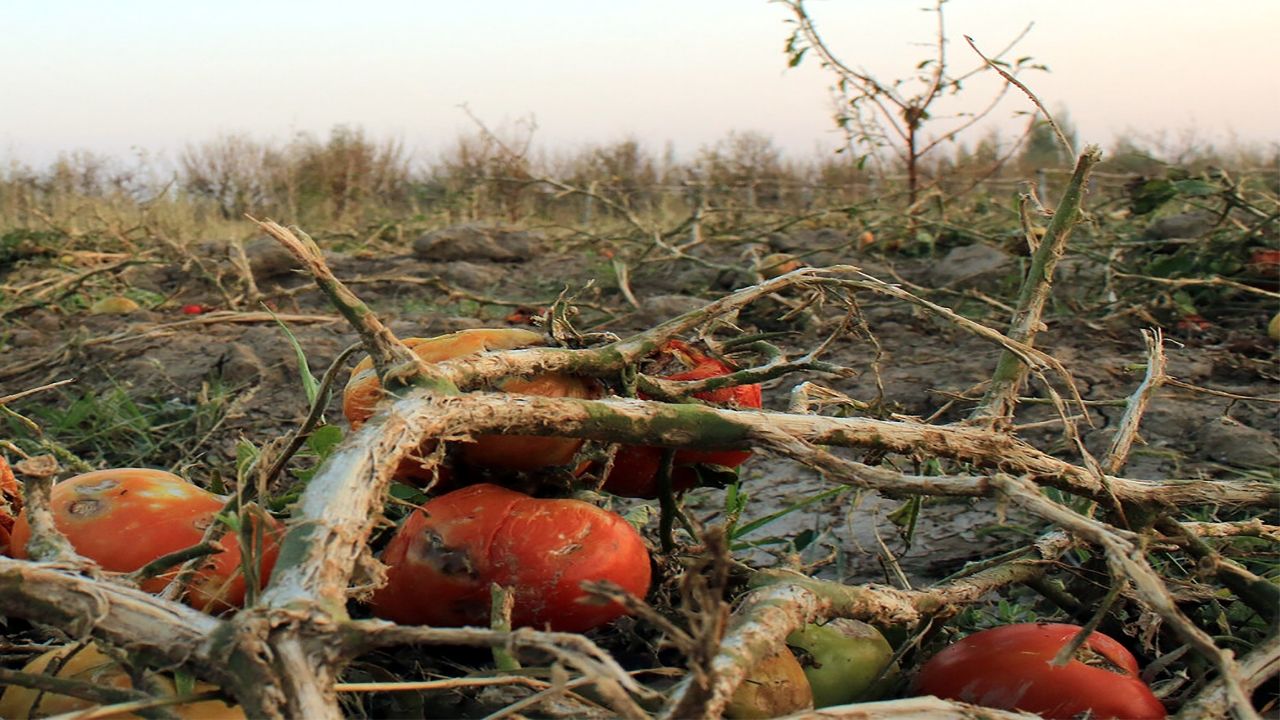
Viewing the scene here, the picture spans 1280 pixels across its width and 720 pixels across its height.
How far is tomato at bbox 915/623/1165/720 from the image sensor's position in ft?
4.16

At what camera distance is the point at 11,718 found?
1.18m

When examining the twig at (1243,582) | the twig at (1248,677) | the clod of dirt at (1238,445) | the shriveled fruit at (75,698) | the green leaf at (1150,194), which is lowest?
→ the clod of dirt at (1238,445)

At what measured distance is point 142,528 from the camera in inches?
53.4

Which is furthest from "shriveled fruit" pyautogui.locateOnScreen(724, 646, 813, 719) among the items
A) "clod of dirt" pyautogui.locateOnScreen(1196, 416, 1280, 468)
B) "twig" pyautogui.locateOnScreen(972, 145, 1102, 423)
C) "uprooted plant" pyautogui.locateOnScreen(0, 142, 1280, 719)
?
"clod of dirt" pyautogui.locateOnScreen(1196, 416, 1280, 468)

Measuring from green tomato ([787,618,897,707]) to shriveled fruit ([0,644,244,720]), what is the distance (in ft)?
2.15

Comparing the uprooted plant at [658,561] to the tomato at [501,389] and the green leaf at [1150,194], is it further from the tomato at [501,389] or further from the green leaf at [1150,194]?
the green leaf at [1150,194]

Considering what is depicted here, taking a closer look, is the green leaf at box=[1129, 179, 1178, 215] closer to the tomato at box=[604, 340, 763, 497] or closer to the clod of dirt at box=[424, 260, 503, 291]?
the tomato at box=[604, 340, 763, 497]

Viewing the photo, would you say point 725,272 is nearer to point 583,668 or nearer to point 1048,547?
point 1048,547

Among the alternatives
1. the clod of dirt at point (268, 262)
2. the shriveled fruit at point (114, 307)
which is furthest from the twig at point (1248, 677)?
the clod of dirt at point (268, 262)

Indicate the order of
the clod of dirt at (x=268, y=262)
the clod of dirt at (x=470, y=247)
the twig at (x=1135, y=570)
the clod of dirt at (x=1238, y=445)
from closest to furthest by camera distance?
1. the twig at (x=1135, y=570)
2. the clod of dirt at (x=1238, y=445)
3. the clod of dirt at (x=268, y=262)
4. the clod of dirt at (x=470, y=247)

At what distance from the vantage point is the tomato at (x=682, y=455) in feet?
4.98

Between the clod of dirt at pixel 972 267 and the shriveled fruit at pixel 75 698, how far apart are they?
4334 mm

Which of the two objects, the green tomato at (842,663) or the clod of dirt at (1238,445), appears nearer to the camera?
the green tomato at (842,663)

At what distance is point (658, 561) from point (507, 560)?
32 cm
